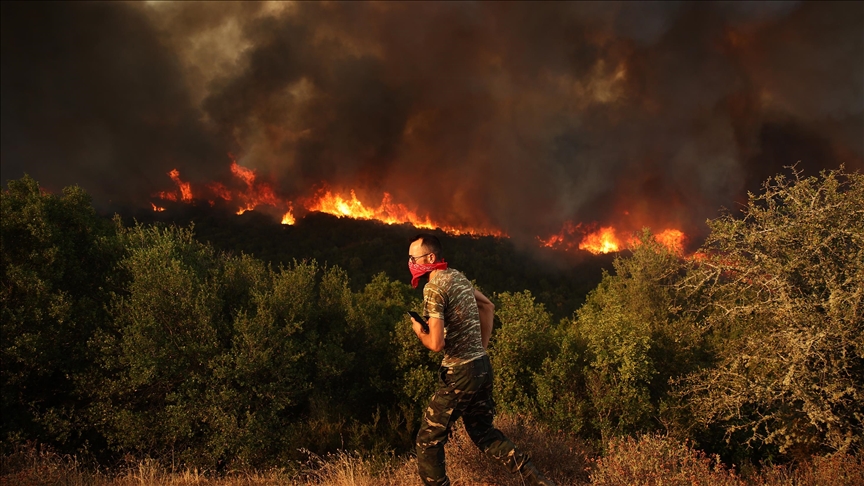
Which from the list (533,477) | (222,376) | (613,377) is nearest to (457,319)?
(533,477)

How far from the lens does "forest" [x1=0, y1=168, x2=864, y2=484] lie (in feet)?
42.8

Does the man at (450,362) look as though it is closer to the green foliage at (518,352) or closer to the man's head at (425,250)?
the man's head at (425,250)

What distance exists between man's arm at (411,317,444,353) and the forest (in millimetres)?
7107

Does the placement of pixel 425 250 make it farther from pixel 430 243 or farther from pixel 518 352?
pixel 518 352

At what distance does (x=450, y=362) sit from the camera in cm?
557

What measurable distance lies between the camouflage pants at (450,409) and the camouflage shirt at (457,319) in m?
0.11

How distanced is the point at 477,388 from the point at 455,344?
1.64ft

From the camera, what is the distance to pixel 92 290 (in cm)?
1950

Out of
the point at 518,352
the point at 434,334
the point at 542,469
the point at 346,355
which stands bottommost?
the point at 542,469

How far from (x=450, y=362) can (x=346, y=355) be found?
16328 millimetres

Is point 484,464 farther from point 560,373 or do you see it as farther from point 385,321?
point 385,321

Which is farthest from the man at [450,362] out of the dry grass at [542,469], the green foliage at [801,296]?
the green foliage at [801,296]

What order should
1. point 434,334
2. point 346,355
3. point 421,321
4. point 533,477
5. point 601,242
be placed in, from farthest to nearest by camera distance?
point 601,242, point 346,355, point 533,477, point 421,321, point 434,334

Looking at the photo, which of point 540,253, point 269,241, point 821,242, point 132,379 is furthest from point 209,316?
point 540,253
